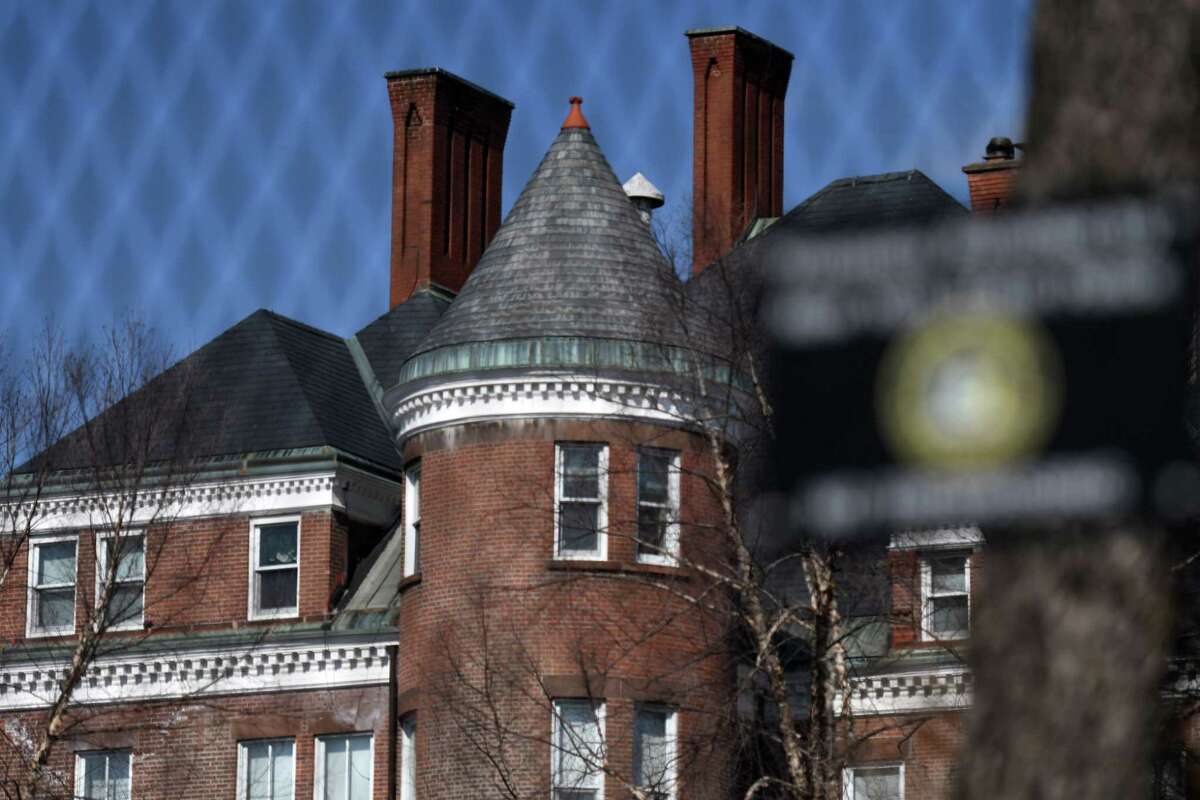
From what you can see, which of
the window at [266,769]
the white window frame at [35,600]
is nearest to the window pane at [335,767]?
the window at [266,769]

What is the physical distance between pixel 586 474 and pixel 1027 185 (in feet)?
82.8

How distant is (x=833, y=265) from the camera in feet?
17.0

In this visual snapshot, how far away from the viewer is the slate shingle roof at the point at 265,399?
35062mm

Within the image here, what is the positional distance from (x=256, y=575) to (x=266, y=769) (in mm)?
2744

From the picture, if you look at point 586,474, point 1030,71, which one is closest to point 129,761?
Answer: point 586,474

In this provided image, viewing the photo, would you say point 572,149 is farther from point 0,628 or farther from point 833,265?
point 833,265

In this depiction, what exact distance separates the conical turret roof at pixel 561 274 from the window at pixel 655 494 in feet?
4.86

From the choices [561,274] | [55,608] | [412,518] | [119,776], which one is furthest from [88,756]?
[561,274]

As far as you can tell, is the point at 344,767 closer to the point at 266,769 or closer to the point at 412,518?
the point at 266,769

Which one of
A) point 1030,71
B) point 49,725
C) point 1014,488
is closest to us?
point 1014,488

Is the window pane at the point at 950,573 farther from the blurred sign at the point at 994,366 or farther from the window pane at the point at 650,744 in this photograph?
the blurred sign at the point at 994,366

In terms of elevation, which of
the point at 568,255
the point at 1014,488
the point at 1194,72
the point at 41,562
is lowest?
the point at 1014,488

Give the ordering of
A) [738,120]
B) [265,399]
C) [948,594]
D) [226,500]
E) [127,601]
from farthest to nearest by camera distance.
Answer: [738,120]
[265,399]
[127,601]
[226,500]
[948,594]

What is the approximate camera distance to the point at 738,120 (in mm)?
42969
